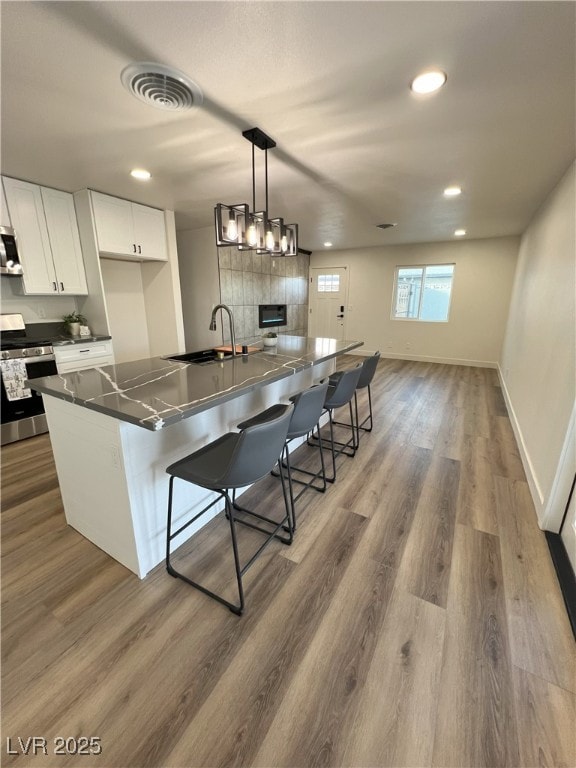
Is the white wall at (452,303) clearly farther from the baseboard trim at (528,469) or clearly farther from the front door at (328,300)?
the baseboard trim at (528,469)

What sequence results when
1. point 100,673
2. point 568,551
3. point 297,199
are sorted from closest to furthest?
point 100,673
point 568,551
point 297,199

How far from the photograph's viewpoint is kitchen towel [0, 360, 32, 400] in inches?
116

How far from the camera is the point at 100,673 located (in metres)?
1.25

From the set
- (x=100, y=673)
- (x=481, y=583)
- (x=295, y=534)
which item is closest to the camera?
(x=100, y=673)

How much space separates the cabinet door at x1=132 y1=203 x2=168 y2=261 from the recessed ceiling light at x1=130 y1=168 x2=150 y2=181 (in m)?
0.90

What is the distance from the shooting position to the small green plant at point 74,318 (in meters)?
3.68

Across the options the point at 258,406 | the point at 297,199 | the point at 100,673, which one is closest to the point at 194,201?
the point at 297,199

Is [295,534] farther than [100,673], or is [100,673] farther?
[295,534]

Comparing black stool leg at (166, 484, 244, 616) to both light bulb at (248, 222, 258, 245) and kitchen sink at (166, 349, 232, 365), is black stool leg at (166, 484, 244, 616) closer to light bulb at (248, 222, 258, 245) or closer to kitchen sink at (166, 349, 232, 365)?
kitchen sink at (166, 349, 232, 365)

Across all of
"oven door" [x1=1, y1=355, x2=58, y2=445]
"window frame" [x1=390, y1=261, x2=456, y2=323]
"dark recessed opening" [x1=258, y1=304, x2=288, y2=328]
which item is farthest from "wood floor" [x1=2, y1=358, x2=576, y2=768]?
"window frame" [x1=390, y1=261, x2=456, y2=323]

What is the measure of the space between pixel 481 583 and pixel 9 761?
2.04m

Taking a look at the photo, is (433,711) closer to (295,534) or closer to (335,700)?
(335,700)

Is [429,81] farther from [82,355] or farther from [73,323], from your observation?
[73,323]

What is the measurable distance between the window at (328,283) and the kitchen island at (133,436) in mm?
6221
